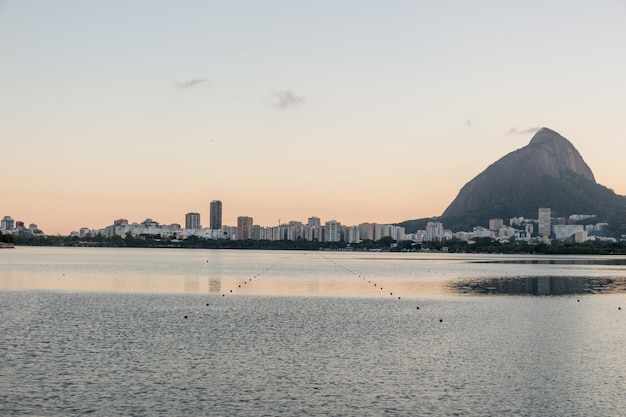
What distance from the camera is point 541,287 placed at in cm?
8906

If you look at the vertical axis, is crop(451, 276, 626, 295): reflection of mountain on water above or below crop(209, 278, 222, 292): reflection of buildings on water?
below

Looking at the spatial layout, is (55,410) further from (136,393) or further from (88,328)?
(88,328)

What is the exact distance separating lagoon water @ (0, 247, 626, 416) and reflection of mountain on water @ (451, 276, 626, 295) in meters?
13.5

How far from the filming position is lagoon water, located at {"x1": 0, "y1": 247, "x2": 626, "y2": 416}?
25.6 meters

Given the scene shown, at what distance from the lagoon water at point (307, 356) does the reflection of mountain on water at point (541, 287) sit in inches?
533

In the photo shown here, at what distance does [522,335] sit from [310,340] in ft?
44.5

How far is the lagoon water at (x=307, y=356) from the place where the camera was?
25641 mm

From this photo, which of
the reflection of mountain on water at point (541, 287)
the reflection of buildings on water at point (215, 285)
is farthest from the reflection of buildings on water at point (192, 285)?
the reflection of mountain on water at point (541, 287)

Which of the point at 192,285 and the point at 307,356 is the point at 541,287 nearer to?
the point at 192,285

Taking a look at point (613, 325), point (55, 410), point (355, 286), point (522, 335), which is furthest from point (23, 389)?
point (355, 286)

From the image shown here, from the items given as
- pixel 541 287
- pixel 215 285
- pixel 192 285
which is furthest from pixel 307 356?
pixel 541 287

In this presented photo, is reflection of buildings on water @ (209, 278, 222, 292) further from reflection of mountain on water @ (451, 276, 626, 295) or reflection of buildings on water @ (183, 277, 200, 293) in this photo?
reflection of mountain on water @ (451, 276, 626, 295)

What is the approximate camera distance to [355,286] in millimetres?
88125

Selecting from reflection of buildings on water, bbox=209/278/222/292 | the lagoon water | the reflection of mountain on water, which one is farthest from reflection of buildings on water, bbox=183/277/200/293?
the reflection of mountain on water
